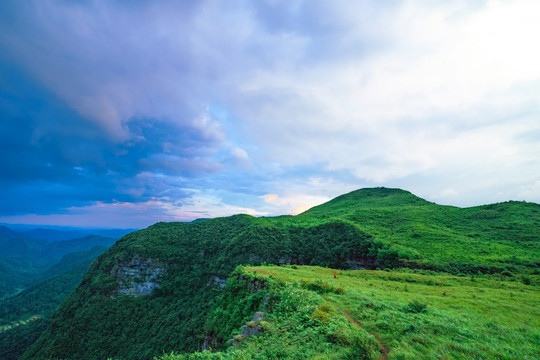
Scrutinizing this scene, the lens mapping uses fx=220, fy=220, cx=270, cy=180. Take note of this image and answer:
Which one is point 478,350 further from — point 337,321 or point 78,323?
point 78,323

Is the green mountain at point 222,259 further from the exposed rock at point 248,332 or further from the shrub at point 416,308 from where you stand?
the shrub at point 416,308

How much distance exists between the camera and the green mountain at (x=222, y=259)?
39.4 metres

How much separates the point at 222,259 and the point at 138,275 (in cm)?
4159

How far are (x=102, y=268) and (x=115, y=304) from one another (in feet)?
72.7

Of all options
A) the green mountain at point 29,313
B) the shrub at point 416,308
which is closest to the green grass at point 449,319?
the shrub at point 416,308

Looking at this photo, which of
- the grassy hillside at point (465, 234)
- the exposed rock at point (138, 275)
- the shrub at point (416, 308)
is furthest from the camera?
the exposed rock at point (138, 275)

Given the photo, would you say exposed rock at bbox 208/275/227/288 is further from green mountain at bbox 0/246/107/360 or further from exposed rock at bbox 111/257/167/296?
green mountain at bbox 0/246/107/360

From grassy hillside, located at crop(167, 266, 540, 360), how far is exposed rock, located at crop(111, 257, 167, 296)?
273ft

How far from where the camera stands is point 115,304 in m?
85.9

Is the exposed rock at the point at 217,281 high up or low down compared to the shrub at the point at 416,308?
down

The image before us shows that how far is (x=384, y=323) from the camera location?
13891 millimetres

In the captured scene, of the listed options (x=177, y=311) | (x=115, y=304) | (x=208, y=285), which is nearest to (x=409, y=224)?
(x=208, y=285)

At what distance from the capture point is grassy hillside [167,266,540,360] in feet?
34.2

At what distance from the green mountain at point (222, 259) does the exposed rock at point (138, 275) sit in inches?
15.7
